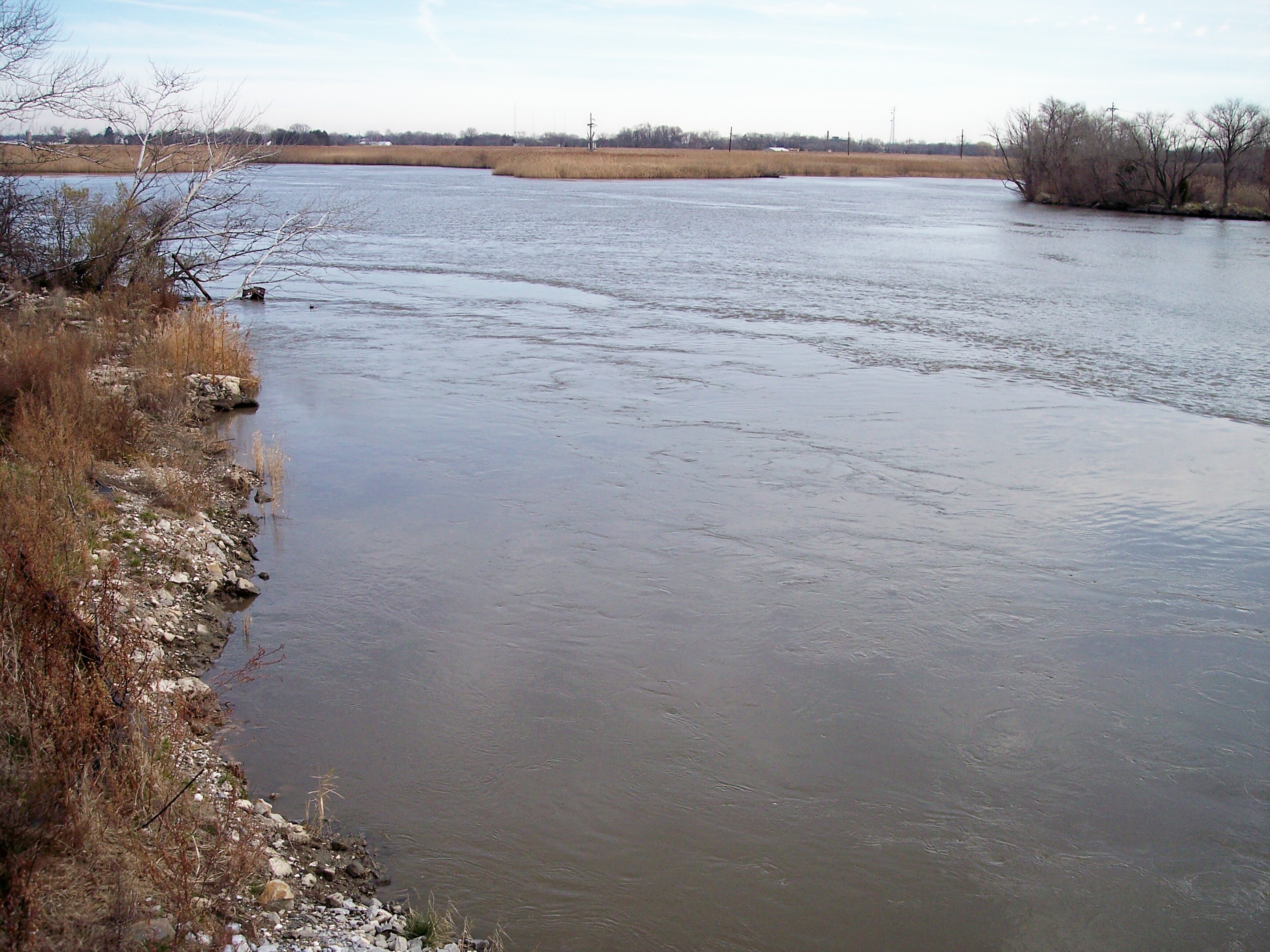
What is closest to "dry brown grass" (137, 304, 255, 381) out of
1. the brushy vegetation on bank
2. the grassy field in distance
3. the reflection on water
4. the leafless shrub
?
the reflection on water

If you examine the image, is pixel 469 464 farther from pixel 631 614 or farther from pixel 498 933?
pixel 498 933

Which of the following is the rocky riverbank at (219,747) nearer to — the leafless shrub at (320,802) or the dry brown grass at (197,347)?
the leafless shrub at (320,802)

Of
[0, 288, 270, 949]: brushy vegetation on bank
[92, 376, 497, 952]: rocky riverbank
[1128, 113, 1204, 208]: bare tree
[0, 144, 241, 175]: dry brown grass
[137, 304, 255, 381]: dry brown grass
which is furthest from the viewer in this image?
[1128, 113, 1204, 208]: bare tree

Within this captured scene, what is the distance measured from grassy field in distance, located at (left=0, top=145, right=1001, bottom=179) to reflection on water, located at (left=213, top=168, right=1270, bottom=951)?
39604mm

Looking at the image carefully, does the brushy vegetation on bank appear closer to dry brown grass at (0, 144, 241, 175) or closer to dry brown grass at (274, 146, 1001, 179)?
dry brown grass at (0, 144, 241, 175)

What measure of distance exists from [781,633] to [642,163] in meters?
68.0

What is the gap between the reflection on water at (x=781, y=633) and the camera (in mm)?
4703

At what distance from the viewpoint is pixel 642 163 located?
7056cm

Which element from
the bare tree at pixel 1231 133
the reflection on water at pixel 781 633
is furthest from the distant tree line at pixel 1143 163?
the reflection on water at pixel 781 633

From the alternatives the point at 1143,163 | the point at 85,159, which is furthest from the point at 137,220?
the point at 1143,163

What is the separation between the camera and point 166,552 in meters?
7.09

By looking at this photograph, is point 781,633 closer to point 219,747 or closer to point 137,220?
point 219,747

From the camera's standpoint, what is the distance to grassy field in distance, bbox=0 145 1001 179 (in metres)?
66.7

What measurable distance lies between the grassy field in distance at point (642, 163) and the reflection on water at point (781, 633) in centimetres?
3960
